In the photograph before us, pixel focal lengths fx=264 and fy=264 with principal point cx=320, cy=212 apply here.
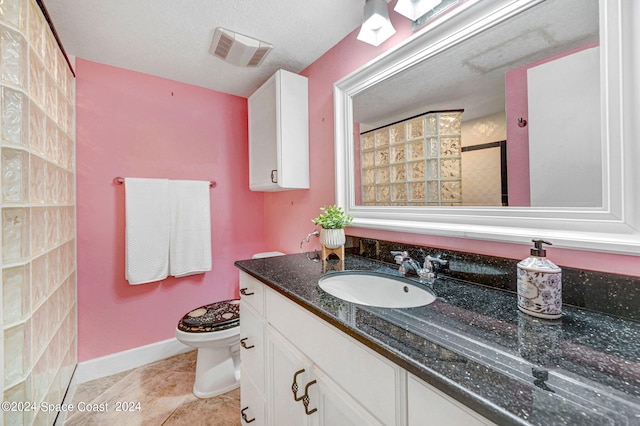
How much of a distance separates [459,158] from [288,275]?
831 millimetres

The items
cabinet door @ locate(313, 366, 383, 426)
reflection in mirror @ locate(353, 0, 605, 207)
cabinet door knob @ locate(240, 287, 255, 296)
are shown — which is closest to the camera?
cabinet door @ locate(313, 366, 383, 426)

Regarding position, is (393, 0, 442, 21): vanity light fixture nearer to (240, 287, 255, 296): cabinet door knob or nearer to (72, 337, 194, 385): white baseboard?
(240, 287, 255, 296): cabinet door knob

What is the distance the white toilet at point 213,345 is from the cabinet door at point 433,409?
1358 millimetres

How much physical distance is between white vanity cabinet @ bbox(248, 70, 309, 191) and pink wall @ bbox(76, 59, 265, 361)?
0.56 meters

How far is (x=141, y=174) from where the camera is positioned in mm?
1996

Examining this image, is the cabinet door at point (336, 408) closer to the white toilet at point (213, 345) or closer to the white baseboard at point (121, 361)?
the white toilet at point (213, 345)

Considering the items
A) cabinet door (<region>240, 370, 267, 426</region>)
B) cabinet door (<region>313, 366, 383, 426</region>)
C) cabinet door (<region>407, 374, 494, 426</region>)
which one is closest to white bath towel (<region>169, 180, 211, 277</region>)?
cabinet door (<region>240, 370, 267, 426</region>)

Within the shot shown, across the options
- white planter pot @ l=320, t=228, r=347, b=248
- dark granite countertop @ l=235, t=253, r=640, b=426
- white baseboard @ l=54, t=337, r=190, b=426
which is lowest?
white baseboard @ l=54, t=337, r=190, b=426

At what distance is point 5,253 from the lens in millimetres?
875

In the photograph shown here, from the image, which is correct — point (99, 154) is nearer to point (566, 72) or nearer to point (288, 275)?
point (288, 275)

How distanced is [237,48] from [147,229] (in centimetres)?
141

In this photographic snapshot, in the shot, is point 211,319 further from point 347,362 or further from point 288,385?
point 347,362

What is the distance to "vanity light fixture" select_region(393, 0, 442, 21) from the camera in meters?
1.06

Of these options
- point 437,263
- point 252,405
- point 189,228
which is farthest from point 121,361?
point 437,263
